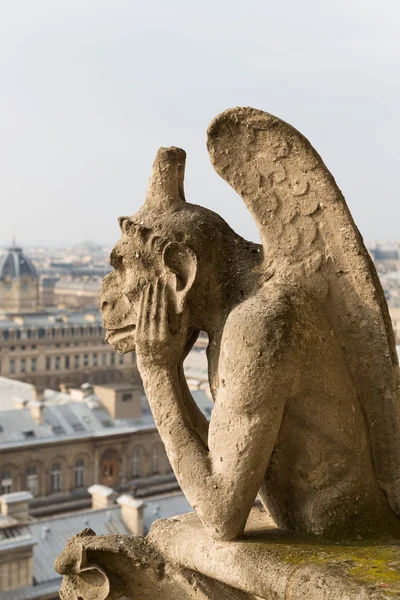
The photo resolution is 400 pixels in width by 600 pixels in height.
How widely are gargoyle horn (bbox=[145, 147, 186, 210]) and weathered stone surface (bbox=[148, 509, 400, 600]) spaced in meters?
1.28

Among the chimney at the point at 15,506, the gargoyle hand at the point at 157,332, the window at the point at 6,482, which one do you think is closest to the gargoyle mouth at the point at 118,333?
the gargoyle hand at the point at 157,332

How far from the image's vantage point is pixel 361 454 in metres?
3.85

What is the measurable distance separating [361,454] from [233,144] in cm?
129

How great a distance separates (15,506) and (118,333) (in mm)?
20949

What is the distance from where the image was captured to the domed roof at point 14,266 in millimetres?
76438

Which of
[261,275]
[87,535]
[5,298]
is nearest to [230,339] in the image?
[261,275]

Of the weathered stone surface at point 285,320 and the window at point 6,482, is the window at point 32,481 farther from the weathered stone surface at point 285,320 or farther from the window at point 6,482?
the weathered stone surface at point 285,320

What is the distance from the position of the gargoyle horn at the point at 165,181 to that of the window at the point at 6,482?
94.9 ft

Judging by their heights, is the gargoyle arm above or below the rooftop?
above

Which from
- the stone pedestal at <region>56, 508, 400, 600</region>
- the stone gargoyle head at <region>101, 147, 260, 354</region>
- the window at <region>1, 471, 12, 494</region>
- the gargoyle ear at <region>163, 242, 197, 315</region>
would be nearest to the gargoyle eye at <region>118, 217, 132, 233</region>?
the stone gargoyle head at <region>101, 147, 260, 354</region>

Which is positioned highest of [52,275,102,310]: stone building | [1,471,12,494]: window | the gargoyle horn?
[52,275,102,310]: stone building

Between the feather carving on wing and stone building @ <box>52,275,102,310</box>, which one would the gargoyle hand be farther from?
stone building @ <box>52,275,102,310</box>

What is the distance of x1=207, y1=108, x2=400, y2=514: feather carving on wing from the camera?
3.84 m

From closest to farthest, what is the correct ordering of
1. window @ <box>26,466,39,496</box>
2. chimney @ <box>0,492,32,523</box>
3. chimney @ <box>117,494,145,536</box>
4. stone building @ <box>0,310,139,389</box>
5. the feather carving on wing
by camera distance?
the feather carving on wing, chimney @ <box>117,494,145,536</box>, chimney @ <box>0,492,32,523</box>, window @ <box>26,466,39,496</box>, stone building @ <box>0,310,139,389</box>
